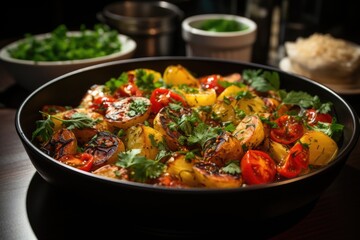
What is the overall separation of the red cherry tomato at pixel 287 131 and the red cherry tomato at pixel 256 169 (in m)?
0.20

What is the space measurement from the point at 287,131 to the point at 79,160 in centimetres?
71

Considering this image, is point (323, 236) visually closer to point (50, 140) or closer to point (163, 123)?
point (163, 123)

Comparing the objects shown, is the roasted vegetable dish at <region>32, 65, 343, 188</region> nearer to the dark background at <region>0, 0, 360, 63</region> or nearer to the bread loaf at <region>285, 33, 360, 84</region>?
the bread loaf at <region>285, 33, 360, 84</region>

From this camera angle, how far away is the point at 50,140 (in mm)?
1466

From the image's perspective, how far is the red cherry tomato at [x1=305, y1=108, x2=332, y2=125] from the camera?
5.39 ft

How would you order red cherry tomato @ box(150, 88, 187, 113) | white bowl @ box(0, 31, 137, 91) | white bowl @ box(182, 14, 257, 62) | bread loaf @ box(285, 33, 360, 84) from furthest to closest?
1. white bowl @ box(182, 14, 257, 62)
2. bread loaf @ box(285, 33, 360, 84)
3. white bowl @ box(0, 31, 137, 91)
4. red cherry tomato @ box(150, 88, 187, 113)

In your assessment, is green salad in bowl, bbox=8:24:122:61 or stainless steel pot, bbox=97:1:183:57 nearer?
green salad in bowl, bbox=8:24:122:61

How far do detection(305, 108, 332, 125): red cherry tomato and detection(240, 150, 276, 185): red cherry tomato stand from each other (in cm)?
40

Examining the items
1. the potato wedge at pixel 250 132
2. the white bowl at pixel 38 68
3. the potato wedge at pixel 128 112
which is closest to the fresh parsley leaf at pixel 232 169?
the potato wedge at pixel 250 132

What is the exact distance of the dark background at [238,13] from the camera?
3.28 meters

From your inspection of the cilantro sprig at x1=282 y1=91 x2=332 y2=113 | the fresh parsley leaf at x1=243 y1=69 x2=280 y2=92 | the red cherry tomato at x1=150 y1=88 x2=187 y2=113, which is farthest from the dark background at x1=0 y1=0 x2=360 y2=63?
the red cherry tomato at x1=150 y1=88 x2=187 y2=113

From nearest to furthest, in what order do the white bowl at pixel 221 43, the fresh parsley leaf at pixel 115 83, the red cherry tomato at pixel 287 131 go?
1. the red cherry tomato at pixel 287 131
2. the fresh parsley leaf at pixel 115 83
3. the white bowl at pixel 221 43

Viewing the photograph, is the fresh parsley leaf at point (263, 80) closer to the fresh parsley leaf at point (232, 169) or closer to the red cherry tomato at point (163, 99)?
the red cherry tomato at point (163, 99)

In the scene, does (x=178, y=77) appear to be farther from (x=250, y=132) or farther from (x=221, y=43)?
(x=221, y=43)
